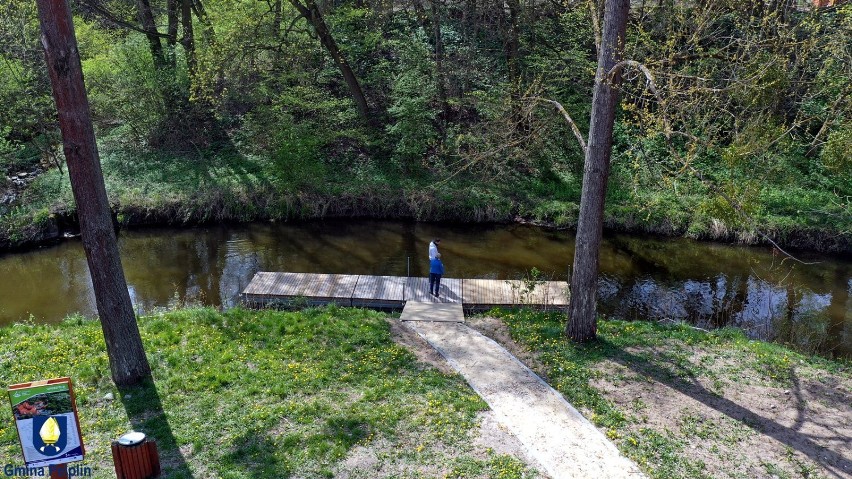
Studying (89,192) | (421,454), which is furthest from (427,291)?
(89,192)

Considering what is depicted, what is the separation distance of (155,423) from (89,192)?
361 cm

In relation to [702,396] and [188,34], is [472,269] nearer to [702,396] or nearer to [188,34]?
[702,396]

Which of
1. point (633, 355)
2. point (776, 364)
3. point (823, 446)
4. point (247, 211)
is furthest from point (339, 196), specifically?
point (823, 446)

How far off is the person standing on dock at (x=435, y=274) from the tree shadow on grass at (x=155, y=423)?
279 inches

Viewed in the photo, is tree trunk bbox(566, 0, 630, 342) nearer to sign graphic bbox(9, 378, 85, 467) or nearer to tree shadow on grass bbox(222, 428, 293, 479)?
tree shadow on grass bbox(222, 428, 293, 479)

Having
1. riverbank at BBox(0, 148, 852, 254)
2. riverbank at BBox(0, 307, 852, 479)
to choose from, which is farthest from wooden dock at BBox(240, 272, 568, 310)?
riverbank at BBox(0, 148, 852, 254)

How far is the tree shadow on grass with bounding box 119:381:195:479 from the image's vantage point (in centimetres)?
749

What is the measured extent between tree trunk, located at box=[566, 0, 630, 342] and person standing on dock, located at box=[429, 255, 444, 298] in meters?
4.05

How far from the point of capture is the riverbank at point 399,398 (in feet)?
25.6

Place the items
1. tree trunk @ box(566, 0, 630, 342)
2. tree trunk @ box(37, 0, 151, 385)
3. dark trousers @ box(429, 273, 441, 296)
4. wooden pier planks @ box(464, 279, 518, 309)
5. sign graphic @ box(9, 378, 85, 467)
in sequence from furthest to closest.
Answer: dark trousers @ box(429, 273, 441, 296) < wooden pier planks @ box(464, 279, 518, 309) < tree trunk @ box(566, 0, 630, 342) < tree trunk @ box(37, 0, 151, 385) < sign graphic @ box(9, 378, 85, 467)

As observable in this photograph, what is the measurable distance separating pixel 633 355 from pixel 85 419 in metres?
9.23

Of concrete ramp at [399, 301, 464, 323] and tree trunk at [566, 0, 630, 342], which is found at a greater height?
tree trunk at [566, 0, 630, 342]

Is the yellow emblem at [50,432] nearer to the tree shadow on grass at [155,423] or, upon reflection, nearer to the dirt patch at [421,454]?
the tree shadow on grass at [155,423]

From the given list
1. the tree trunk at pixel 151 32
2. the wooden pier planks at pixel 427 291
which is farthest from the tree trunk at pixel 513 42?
the tree trunk at pixel 151 32
